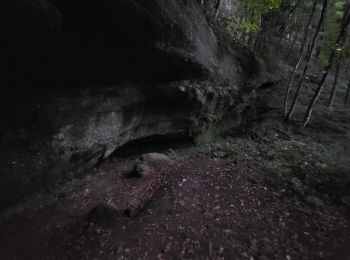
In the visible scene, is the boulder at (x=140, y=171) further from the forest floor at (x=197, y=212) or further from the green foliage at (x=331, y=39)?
the green foliage at (x=331, y=39)

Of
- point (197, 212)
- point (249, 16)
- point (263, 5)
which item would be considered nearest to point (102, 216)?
point (197, 212)

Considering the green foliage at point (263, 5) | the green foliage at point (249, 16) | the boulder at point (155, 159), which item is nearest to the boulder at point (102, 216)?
the boulder at point (155, 159)

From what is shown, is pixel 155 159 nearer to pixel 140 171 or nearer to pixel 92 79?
pixel 140 171

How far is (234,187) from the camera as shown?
6.45 meters

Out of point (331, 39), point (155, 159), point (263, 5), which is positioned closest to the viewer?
point (155, 159)

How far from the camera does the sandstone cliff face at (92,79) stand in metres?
4.79

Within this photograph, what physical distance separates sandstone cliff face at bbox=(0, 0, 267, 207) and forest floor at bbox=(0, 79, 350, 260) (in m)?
0.75

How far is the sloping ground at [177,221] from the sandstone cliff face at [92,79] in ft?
2.25

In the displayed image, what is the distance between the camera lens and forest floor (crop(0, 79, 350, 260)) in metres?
4.41

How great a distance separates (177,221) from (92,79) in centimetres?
345

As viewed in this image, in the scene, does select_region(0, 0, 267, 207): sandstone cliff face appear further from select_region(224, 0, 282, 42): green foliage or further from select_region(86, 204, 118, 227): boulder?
select_region(224, 0, 282, 42): green foliage

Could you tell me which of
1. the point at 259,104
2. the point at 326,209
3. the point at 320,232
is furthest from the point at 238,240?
the point at 259,104

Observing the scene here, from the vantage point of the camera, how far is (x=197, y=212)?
539 centimetres

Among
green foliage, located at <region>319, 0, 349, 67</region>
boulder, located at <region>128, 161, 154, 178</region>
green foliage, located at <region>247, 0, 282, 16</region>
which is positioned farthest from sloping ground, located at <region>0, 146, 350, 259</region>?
green foliage, located at <region>247, 0, 282, 16</region>
